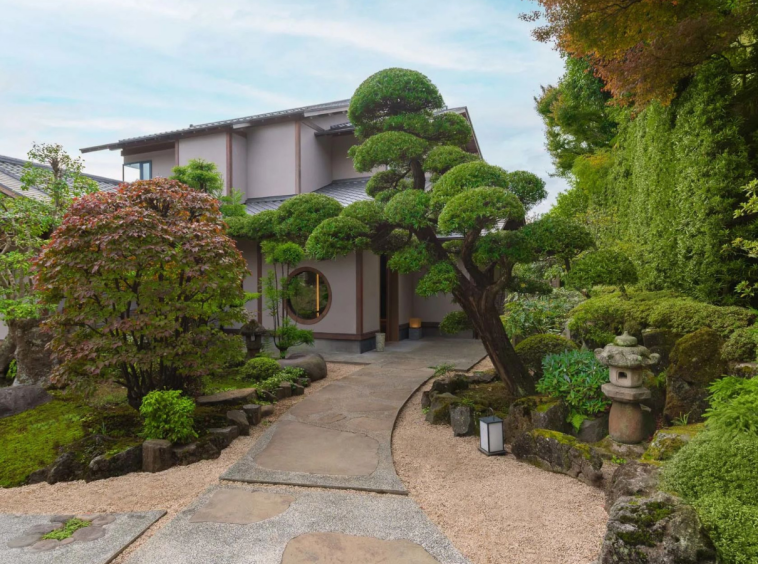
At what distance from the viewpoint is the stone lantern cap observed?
4.55m

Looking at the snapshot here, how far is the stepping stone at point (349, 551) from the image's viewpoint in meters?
2.99

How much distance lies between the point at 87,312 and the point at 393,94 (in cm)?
486

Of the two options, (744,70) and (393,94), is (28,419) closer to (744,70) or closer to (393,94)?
(393,94)

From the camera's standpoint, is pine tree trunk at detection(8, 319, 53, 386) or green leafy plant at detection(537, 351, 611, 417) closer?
green leafy plant at detection(537, 351, 611, 417)

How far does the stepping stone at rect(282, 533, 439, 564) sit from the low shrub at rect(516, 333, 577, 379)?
4.09 meters

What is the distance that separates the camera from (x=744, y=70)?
619 centimetres

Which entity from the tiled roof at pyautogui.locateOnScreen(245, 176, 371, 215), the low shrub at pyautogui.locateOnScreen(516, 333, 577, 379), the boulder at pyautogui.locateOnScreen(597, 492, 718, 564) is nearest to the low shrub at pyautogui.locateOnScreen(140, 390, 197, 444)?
the boulder at pyautogui.locateOnScreen(597, 492, 718, 564)

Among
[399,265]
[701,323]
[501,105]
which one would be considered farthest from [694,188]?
[501,105]

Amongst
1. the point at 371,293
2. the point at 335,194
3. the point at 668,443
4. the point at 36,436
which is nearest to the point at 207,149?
the point at 335,194

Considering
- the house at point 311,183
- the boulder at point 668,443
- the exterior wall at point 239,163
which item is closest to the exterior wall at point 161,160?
the house at point 311,183

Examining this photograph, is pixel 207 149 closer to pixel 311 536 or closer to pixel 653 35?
pixel 653 35

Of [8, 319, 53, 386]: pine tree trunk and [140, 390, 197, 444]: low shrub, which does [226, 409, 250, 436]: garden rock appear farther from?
[8, 319, 53, 386]: pine tree trunk

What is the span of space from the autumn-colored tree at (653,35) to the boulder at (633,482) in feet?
16.9

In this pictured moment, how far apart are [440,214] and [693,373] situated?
306 cm
